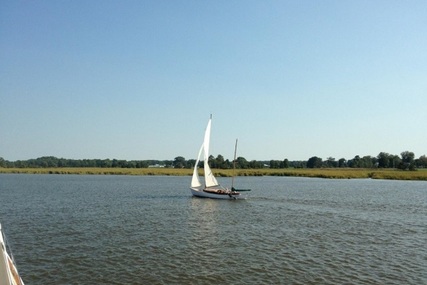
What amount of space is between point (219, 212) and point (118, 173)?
114572 millimetres

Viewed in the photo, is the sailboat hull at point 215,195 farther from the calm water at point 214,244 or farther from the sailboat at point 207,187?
the calm water at point 214,244

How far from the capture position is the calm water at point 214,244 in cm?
1950

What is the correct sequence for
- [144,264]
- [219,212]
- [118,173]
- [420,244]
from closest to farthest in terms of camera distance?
[144,264] < [420,244] < [219,212] < [118,173]

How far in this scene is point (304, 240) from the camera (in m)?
28.4

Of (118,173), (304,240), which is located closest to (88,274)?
(304,240)

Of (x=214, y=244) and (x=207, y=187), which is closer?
(x=214, y=244)

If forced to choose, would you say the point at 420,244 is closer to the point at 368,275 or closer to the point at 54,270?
the point at 368,275

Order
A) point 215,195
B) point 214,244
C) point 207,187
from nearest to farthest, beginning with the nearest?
1. point 214,244
2. point 215,195
3. point 207,187

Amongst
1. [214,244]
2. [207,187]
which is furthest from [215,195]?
[214,244]

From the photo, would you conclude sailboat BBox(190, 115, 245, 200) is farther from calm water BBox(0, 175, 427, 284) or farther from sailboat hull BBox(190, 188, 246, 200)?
calm water BBox(0, 175, 427, 284)

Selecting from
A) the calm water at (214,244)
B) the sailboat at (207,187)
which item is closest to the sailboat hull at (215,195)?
the sailboat at (207,187)

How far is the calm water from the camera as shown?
19.5 meters

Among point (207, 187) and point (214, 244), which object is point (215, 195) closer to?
point (207, 187)

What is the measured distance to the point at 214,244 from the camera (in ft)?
88.2
